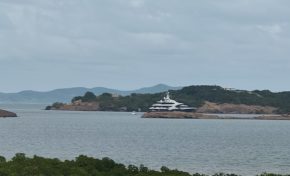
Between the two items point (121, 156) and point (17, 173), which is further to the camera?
point (121, 156)

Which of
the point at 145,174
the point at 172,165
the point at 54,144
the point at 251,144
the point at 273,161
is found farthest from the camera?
the point at 251,144

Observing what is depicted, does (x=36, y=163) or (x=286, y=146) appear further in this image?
(x=286, y=146)

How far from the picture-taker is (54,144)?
353 feet

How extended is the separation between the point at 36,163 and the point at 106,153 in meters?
52.9

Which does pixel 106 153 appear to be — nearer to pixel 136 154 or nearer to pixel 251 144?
pixel 136 154

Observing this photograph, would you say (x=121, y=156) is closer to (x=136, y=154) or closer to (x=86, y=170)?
(x=136, y=154)

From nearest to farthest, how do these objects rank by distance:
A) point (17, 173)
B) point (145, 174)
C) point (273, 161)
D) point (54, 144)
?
1. point (17, 173)
2. point (145, 174)
3. point (273, 161)
4. point (54, 144)

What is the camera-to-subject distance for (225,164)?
77.5 meters

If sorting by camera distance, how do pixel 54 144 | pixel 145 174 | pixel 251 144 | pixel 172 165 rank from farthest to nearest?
pixel 251 144 → pixel 54 144 → pixel 172 165 → pixel 145 174

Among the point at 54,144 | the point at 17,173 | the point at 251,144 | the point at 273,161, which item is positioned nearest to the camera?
the point at 17,173

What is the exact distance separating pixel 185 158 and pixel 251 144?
3388 cm

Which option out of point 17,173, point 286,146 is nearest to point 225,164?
point 286,146

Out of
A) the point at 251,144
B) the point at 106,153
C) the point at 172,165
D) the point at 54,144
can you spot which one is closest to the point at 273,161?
the point at 172,165

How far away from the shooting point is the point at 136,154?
3541 inches
